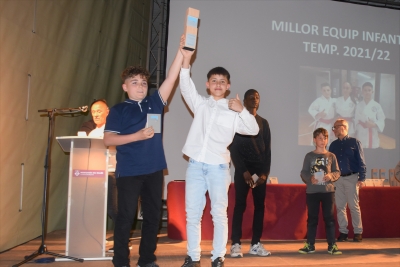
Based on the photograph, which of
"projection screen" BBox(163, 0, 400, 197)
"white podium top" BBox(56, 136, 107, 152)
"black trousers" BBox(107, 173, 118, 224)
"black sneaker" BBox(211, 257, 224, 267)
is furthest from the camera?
"projection screen" BBox(163, 0, 400, 197)

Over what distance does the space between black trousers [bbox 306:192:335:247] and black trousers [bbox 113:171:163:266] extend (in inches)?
77.3

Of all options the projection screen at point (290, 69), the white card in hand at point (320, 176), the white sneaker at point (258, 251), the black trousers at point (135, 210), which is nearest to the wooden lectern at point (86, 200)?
the black trousers at point (135, 210)

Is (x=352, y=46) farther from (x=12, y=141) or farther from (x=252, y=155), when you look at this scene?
(x=12, y=141)

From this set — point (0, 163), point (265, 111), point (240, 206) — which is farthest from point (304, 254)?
point (0, 163)

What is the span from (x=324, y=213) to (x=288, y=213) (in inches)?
43.7

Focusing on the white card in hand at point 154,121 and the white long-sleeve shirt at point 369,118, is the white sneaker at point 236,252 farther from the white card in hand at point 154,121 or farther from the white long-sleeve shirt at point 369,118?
the white long-sleeve shirt at point 369,118

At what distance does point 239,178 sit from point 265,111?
2.53 meters

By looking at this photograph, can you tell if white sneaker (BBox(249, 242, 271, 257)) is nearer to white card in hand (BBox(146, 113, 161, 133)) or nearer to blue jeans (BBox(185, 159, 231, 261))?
blue jeans (BBox(185, 159, 231, 261))

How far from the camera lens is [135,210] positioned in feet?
9.14

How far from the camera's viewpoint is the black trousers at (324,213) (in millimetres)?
4043

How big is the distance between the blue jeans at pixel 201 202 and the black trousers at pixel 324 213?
1.57 meters

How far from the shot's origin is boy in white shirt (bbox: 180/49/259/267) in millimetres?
2863

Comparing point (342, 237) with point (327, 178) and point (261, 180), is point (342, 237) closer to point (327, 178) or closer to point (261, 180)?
point (327, 178)

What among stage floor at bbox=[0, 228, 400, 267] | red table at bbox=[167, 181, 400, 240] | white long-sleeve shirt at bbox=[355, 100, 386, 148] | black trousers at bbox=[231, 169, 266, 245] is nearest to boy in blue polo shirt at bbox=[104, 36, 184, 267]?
stage floor at bbox=[0, 228, 400, 267]
